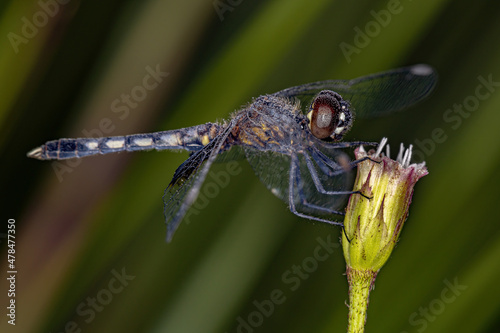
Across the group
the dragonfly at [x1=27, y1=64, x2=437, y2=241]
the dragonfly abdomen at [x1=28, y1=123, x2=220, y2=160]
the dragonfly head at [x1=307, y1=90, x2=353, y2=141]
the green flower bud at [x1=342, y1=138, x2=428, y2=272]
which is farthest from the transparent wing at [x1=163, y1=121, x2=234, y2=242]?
the green flower bud at [x1=342, y1=138, x2=428, y2=272]

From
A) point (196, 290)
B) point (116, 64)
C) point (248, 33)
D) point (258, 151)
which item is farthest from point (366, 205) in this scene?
point (116, 64)

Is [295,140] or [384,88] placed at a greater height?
[384,88]

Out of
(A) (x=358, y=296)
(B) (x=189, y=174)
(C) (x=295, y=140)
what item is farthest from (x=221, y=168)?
(A) (x=358, y=296)

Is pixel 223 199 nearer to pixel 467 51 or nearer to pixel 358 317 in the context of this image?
pixel 358 317

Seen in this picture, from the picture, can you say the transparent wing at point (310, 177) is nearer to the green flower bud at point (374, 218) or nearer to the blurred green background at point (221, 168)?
the blurred green background at point (221, 168)

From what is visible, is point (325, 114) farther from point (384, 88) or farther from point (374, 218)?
point (374, 218)
